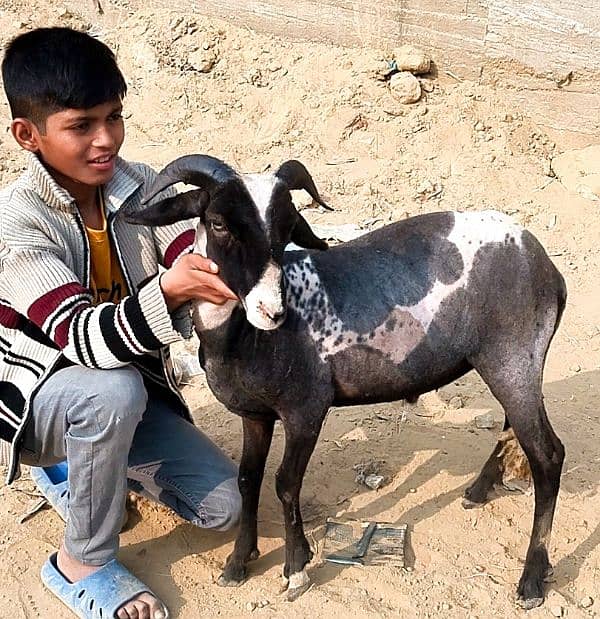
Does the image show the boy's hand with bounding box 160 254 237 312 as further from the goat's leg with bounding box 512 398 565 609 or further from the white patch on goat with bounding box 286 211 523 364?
the goat's leg with bounding box 512 398 565 609

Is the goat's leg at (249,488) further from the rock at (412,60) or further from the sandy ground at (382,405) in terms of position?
the rock at (412,60)

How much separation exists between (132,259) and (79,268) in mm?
281

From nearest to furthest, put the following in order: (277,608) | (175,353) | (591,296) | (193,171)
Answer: (193,171)
(277,608)
(175,353)
(591,296)

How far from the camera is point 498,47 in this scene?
822cm

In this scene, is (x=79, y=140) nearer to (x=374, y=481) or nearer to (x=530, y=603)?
→ (x=374, y=481)

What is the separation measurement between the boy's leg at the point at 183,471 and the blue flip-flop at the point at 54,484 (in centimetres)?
33

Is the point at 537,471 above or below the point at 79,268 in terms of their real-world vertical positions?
below

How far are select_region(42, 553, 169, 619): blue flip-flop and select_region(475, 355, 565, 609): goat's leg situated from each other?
1.56 metres

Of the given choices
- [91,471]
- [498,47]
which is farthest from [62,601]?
[498,47]

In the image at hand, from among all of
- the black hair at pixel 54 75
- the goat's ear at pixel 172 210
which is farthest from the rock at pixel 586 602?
the black hair at pixel 54 75

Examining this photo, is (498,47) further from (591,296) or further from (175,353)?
(175,353)

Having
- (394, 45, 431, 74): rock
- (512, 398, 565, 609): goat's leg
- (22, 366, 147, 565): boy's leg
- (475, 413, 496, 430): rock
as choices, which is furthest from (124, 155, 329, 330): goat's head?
(394, 45, 431, 74): rock

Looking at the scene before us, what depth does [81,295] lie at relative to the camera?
10.4 feet

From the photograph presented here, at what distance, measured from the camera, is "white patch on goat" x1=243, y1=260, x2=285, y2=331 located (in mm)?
2873
